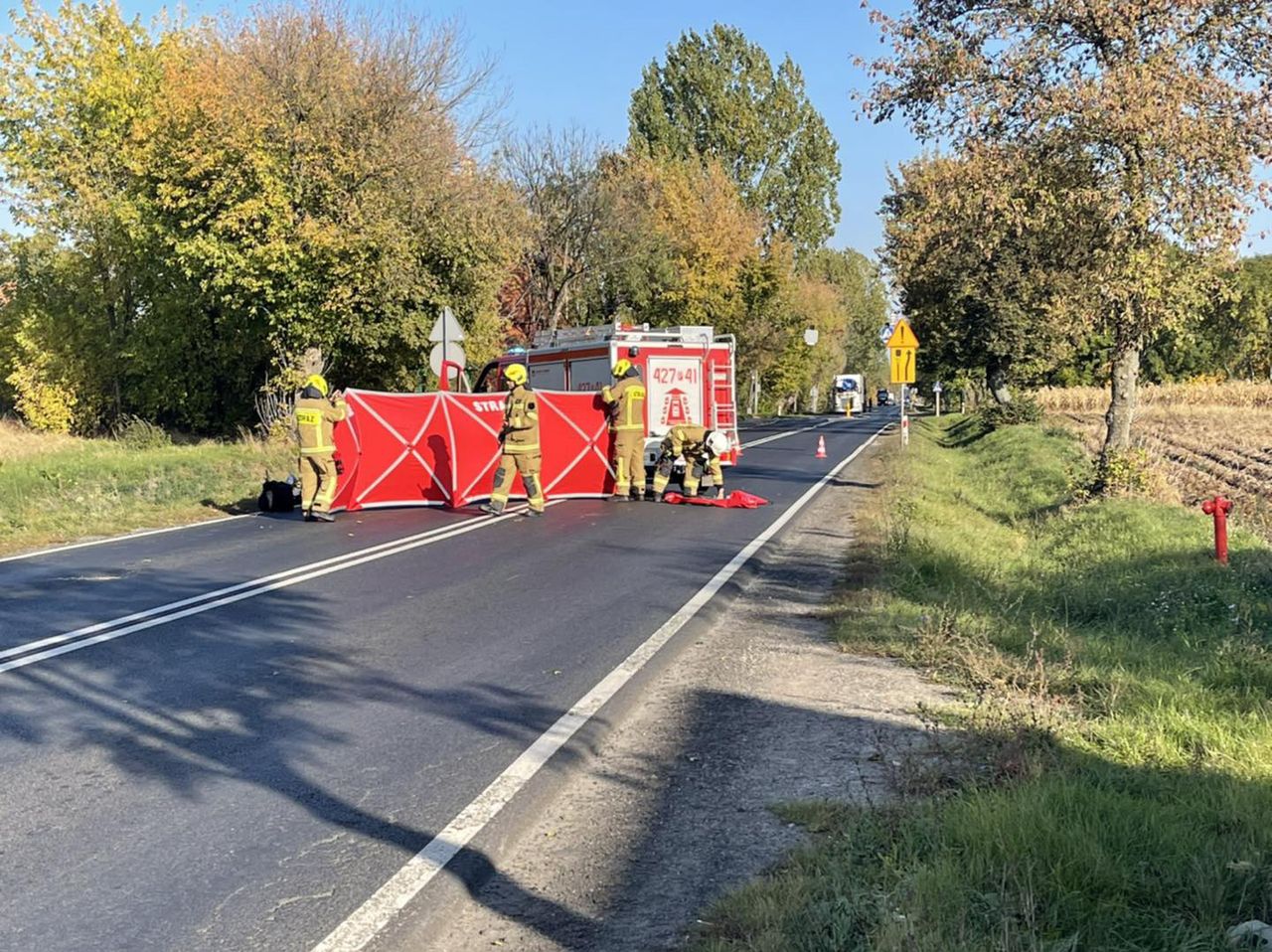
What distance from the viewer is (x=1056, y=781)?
4379 millimetres

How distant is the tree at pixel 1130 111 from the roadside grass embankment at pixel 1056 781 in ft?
18.3

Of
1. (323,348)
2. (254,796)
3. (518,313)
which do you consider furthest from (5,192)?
(254,796)

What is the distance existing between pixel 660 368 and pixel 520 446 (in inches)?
213

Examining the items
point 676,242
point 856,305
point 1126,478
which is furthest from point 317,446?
point 856,305

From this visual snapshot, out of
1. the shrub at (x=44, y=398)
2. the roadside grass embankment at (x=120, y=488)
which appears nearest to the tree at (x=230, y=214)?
the shrub at (x=44, y=398)

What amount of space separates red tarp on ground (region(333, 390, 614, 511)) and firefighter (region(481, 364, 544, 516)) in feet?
3.04

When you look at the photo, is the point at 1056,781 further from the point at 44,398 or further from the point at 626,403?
the point at 44,398

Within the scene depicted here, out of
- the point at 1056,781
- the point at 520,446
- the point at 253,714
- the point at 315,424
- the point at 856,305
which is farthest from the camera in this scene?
the point at 856,305

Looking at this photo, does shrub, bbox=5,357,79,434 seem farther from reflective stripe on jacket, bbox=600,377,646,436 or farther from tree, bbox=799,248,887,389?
tree, bbox=799,248,887,389

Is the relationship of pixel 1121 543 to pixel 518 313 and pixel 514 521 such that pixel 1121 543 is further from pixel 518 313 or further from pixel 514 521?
pixel 518 313

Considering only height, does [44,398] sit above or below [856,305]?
below

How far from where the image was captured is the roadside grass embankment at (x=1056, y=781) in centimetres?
338

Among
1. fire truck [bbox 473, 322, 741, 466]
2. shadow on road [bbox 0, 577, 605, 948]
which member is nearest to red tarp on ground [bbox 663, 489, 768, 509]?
fire truck [bbox 473, 322, 741, 466]

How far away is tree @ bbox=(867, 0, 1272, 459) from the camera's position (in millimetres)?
13500
